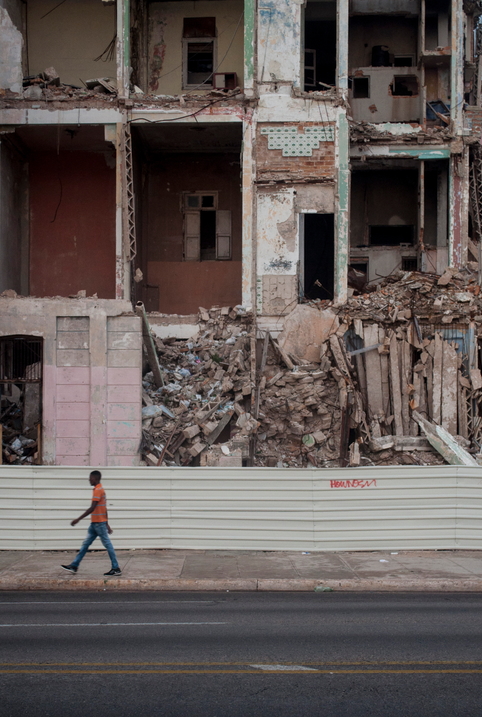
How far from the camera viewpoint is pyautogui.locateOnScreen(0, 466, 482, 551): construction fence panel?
40.5 ft

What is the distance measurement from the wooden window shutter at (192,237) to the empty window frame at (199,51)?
405 centimetres

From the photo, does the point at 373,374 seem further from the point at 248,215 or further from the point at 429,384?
the point at 248,215

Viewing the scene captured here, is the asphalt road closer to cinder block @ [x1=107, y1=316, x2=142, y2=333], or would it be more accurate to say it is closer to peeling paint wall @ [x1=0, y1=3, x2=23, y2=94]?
cinder block @ [x1=107, y1=316, x2=142, y2=333]

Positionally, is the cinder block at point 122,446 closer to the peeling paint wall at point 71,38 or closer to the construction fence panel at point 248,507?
the construction fence panel at point 248,507

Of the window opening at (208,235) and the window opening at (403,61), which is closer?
the window opening at (208,235)

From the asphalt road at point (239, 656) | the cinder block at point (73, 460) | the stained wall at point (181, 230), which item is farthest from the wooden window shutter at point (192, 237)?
the asphalt road at point (239, 656)

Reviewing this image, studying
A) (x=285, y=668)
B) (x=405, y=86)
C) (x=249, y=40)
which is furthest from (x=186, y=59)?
(x=285, y=668)

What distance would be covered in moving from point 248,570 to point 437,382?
9.37 metres

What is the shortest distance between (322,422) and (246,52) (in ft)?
34.7

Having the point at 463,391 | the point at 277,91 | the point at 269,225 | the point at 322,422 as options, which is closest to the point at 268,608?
the point at 322,422

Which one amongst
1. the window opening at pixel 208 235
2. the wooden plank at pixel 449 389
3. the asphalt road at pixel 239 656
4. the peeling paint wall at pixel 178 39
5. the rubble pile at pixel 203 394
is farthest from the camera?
the window opening at pixel 208 235

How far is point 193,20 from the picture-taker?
75.7 ft

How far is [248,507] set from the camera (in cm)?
1241

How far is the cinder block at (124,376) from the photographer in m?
17.0
